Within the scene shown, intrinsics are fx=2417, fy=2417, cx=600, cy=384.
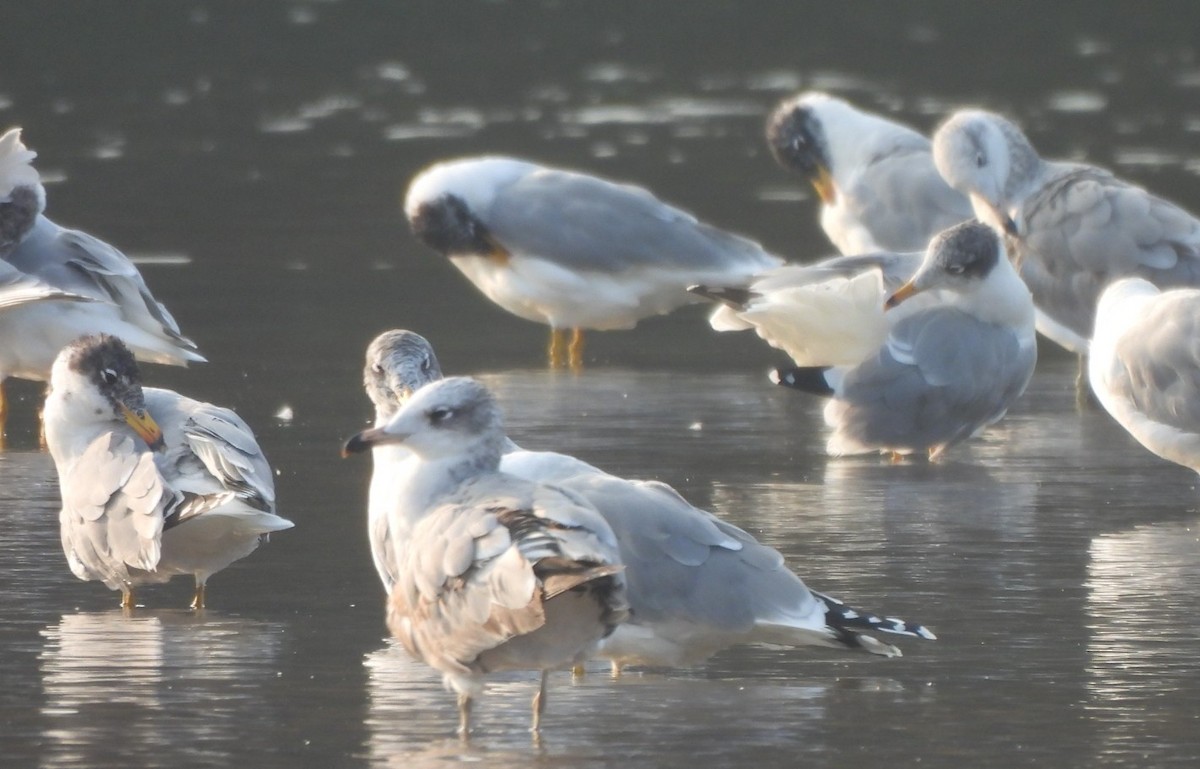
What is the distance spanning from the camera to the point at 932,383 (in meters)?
8.94

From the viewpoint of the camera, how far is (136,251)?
13.4 meters

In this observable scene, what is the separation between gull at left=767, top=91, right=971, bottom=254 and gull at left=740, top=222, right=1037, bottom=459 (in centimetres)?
224

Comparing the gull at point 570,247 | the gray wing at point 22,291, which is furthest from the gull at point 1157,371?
the gray wing at point 22,291

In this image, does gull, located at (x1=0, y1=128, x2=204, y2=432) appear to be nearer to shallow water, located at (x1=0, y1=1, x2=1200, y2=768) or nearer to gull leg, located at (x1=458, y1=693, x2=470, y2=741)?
shallow water, located at (x1=0, y1=1, x2=1200, y2=768)

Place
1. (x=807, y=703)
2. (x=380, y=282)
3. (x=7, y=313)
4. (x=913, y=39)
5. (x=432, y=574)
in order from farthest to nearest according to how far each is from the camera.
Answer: (x=913, y=39), (x=380, y=282), (x=7, y=313), (x=807, y=703), (x=432, y=574)

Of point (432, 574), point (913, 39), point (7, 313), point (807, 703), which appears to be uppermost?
point (913, 39)

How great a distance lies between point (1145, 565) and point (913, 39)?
A: 740 inches

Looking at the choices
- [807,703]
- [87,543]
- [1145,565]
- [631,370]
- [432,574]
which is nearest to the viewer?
[432,574]

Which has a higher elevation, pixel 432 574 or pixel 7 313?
pixel 7 313

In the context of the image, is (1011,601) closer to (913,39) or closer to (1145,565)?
(1145,565)

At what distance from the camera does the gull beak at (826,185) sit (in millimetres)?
12812

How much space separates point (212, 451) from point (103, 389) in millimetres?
424

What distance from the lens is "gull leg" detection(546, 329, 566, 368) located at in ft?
37.0

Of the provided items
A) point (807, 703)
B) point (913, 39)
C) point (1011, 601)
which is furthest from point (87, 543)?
point (913, 39)
